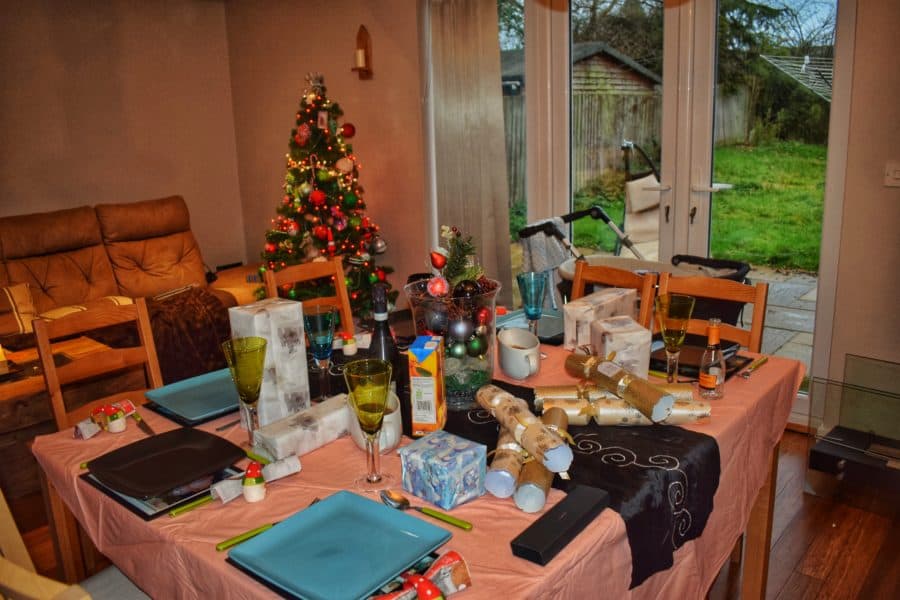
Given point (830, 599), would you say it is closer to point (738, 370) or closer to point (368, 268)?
point (738, 370)

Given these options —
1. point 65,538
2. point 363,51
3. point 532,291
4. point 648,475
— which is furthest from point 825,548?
point 363,51

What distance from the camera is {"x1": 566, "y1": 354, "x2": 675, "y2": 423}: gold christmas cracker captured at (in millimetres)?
1497

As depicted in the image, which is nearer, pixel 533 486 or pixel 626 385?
pixel 533 486

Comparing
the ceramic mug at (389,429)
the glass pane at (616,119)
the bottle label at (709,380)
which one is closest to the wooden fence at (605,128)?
the glass pane at (616,119)

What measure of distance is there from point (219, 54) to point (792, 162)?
4250mm

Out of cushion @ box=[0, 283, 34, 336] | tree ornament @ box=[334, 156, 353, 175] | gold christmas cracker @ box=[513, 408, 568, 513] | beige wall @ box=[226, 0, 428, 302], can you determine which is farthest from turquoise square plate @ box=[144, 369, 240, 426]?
beige wall @ box=[226, 0, 428, 302]

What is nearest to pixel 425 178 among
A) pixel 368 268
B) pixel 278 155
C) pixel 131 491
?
pixel 368 268

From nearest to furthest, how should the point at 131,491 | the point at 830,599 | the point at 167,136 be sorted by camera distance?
Answer: 1. the point at 131,491
2. the point at 830,599
3. the point at 167,136

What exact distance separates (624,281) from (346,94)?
10.2 feet

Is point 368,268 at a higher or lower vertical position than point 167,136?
lower

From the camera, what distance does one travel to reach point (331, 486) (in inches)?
54.2

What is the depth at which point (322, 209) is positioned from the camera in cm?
448

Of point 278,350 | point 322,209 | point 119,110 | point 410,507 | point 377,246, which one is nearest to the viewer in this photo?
point 410,507

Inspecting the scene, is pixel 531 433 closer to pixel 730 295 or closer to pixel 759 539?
pixel 759 539
